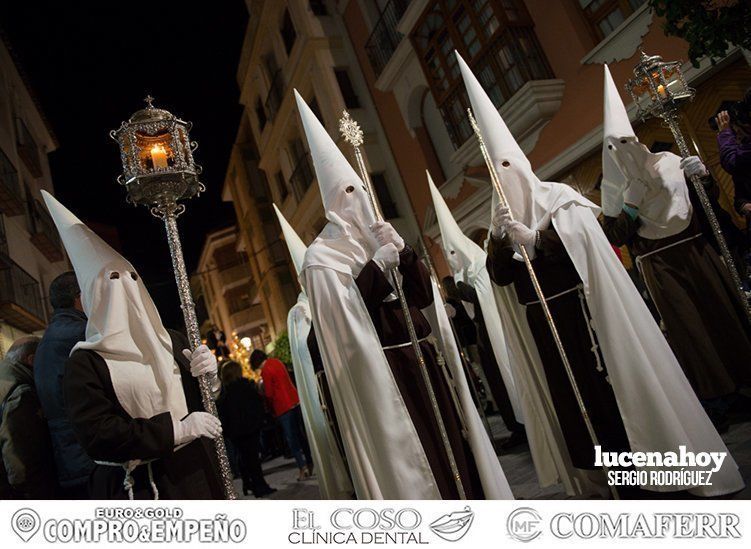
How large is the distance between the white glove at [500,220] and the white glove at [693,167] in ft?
4.55

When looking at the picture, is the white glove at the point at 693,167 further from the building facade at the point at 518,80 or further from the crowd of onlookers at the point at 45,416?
the crowd of onlookers at the point at 45,416

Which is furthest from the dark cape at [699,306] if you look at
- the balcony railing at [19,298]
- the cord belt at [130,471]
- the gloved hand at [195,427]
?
the balcony railing at [19,298]

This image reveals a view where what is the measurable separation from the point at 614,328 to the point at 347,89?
40.4ft

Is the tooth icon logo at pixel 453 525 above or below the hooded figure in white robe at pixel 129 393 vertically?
below

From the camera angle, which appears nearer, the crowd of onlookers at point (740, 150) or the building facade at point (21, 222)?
the crowd of onlookers at point (740, 150)

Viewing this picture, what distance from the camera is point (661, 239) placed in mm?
4219

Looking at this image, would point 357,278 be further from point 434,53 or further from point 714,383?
point 434,53

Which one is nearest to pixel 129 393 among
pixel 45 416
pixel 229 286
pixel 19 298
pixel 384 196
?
pixel 45 416

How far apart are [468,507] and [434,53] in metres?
9.88

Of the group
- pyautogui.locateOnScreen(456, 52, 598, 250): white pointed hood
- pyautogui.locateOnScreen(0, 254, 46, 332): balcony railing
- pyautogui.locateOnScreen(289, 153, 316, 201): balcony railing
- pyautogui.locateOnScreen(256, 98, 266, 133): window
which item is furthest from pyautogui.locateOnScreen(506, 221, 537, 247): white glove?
pyautogui.locateOnScreen(256, 98, 266, 133): window

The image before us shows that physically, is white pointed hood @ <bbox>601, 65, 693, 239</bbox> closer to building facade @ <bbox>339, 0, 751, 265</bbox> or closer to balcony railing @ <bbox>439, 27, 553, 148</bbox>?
building facade @ <bbox>339, 0, 751, 265</bbox>

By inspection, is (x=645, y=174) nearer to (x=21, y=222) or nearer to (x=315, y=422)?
(x=315, y=422)

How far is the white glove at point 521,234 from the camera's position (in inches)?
129

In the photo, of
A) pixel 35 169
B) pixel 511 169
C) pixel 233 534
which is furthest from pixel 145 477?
pixel 35 169
